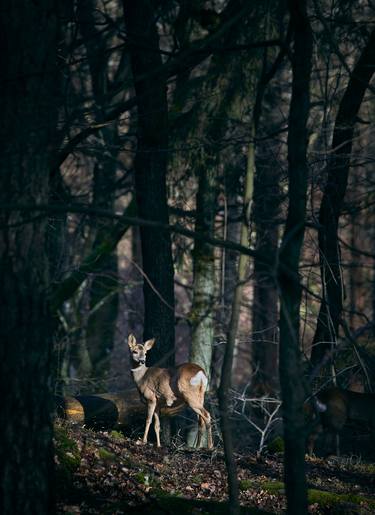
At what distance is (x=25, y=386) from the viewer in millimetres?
6527

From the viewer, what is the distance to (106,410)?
11727 millimetres

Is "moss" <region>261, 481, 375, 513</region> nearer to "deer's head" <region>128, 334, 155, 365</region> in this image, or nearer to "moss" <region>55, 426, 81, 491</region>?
"moss" <region>55, 426, 81, 491</region>

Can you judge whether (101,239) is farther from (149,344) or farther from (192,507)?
(192,507)

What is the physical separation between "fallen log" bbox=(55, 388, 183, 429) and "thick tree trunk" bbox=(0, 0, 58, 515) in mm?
4128

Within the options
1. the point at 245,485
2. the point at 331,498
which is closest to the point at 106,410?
the point at 245,485

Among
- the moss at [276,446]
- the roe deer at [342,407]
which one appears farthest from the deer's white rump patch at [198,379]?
the moss at [276,446]

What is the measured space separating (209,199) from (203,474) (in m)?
7.17

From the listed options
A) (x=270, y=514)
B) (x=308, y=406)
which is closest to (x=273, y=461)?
(x=308, y=406)

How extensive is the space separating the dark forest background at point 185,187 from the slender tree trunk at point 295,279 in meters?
0.02

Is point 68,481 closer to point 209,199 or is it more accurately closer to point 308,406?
point 308,406

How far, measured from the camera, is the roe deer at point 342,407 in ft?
38.6

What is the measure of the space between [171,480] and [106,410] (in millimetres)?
2684

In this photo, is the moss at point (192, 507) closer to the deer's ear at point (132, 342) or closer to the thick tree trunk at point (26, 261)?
the thick tree trunk at point (26, 261)

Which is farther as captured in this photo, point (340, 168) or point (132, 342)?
point (340, 168)
